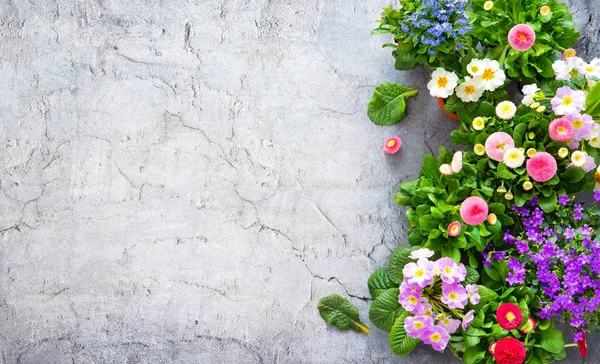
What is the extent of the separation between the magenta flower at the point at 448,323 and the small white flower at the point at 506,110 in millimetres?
581

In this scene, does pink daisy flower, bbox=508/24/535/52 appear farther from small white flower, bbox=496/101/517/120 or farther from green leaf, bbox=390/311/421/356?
green leaf, bbox=390/311/421/356

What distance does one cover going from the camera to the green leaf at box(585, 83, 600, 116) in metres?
1.77

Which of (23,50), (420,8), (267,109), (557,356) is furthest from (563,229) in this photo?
(23,50)

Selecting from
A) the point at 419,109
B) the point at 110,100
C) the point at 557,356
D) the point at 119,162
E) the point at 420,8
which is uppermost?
the point at 420,8

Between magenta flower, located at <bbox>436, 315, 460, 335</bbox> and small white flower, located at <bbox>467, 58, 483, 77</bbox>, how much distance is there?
27.1 inches

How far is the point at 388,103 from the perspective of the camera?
2004 millimetres

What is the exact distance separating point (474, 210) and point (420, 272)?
22cm

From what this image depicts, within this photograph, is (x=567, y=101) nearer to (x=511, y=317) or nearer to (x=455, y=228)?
(x=455, y=228)

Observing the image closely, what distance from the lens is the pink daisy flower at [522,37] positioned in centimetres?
180

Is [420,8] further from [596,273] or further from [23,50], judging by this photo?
[23,50]

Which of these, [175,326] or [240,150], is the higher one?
[240,150]

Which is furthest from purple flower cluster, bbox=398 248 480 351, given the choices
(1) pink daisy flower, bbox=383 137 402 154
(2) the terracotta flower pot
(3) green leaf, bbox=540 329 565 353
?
(2) the terracotta flower pot

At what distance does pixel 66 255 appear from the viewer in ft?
6.80

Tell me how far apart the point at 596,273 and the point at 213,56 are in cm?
131
